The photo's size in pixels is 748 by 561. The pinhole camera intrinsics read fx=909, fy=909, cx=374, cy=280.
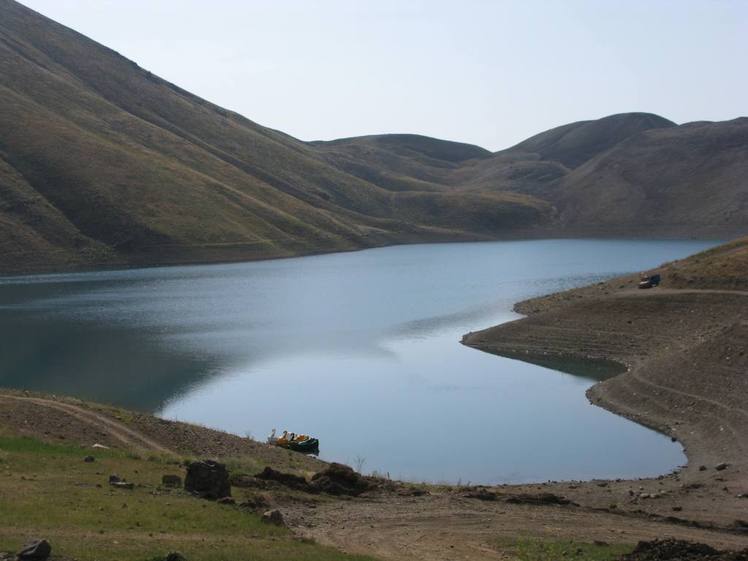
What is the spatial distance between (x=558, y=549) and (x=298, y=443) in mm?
20909

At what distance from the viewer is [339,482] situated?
24.2m

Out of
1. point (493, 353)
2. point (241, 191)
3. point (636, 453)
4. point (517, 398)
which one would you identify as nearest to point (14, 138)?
point (241, 191)

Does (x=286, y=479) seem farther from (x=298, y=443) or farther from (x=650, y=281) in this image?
(x=650, y=281)

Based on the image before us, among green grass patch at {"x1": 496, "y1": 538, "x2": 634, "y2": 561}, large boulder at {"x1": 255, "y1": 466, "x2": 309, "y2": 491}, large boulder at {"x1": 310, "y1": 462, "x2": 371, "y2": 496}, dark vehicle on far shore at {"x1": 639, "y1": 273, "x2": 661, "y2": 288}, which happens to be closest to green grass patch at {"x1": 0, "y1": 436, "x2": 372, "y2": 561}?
large boulder at {"x1": 255, "y1": 466, "x2": 309, "y2": 491}


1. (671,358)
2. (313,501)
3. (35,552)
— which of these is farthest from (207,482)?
(671,358)

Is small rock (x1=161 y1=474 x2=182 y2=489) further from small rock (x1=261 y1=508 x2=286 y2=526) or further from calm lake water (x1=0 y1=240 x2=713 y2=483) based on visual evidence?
calm lake water (x1=0 y1=240 x2=713 y2=483)

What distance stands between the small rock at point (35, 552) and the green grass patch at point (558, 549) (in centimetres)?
871

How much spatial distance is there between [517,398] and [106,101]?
16370cm

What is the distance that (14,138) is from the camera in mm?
151125

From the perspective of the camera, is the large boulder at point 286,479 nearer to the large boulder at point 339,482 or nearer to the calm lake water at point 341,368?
the large boulder at point 339,482

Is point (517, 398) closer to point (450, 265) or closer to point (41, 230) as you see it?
point (450, 265)

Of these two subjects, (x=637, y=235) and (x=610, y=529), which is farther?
(x=637, y=235)

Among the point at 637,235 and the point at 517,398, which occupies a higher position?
→ the point at 637,235

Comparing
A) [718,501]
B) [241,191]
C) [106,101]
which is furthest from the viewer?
[106,101]
